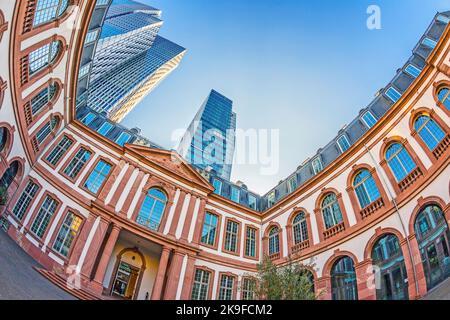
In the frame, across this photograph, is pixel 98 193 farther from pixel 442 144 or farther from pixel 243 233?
pixel 442 144

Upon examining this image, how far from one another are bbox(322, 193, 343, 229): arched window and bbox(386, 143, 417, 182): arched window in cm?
430

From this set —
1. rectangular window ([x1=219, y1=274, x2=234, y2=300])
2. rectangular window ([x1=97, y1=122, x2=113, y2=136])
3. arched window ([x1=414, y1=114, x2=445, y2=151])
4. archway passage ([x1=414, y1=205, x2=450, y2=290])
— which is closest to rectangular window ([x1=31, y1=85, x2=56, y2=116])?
rectangular window ([x1=97, y1=122, x2=113, y2=136])

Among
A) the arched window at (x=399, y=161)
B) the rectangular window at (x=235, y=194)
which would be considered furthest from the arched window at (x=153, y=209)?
the arched window at (x=399, y=161)

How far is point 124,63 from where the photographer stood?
90.3m

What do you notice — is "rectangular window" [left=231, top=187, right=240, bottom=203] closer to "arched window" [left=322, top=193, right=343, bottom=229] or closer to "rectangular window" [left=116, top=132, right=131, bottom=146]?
"arched window" [left=322, top=193, right=343, bottom=229]

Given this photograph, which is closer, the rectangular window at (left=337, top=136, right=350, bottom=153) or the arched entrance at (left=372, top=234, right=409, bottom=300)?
the arched entrance at (left=372, top=234, right=409, bottom=300)

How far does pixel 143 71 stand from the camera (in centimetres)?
10331

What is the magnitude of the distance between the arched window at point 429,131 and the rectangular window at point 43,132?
22.7 m

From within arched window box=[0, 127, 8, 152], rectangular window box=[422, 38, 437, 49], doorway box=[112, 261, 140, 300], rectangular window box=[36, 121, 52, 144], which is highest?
rectangular window box=[422, 38, 437, 49]

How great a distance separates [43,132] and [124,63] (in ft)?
272

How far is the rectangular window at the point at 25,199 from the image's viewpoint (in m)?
15.3

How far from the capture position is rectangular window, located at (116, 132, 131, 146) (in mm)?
22200
